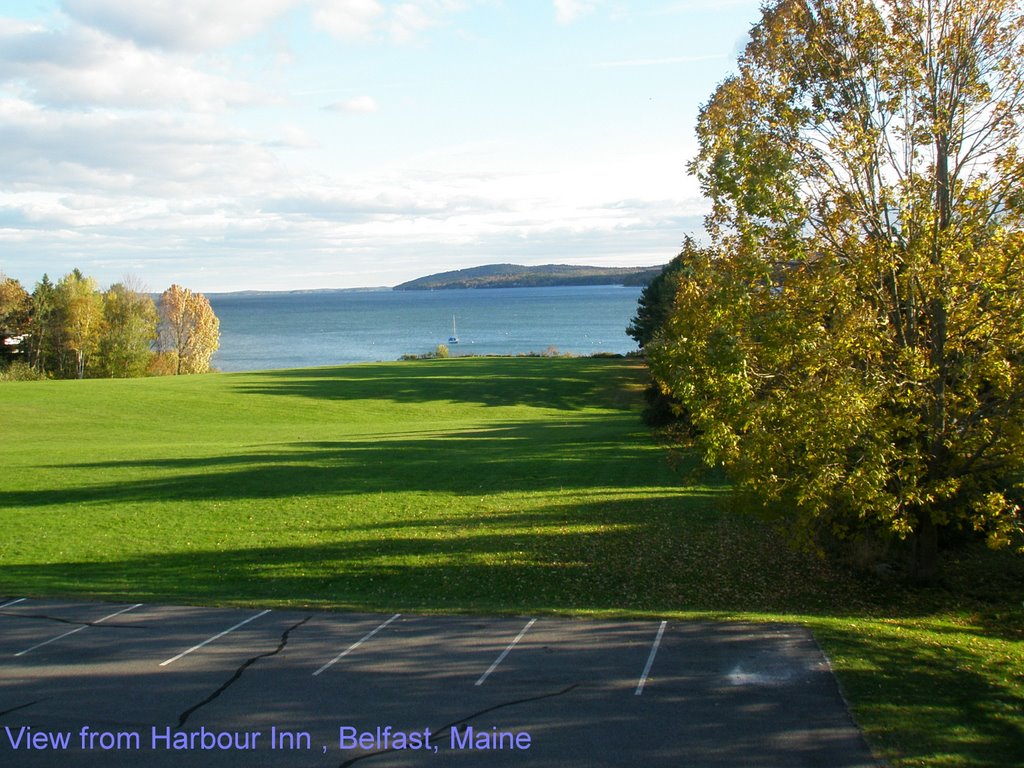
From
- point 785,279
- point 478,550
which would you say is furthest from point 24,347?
point 785,279

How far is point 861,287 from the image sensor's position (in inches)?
504

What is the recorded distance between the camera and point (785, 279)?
513 inches

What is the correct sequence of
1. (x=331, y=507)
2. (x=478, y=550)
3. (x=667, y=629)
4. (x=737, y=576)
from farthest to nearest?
(x=331, y=507), (x=478, y=550), (x=737, y=576), (x=667, y=629)

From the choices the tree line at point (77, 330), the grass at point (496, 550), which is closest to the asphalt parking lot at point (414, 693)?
the grass at point (496, 550)

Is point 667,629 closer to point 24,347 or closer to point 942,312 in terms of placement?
point 942,312

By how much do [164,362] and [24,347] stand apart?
49.4 feet

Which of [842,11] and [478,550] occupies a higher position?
[842,11]

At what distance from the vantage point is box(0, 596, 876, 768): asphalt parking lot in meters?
7.85

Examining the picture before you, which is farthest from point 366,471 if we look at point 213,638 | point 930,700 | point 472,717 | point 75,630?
point 930,700

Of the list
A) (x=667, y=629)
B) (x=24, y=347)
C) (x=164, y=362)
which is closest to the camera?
(x=667, y=629)

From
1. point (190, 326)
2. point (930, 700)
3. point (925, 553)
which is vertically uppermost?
point (190, 326)

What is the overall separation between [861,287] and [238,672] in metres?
9.93

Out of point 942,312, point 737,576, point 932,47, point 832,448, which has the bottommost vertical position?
point 737,576

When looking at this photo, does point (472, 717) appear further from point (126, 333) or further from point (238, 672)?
point (126, 333)
